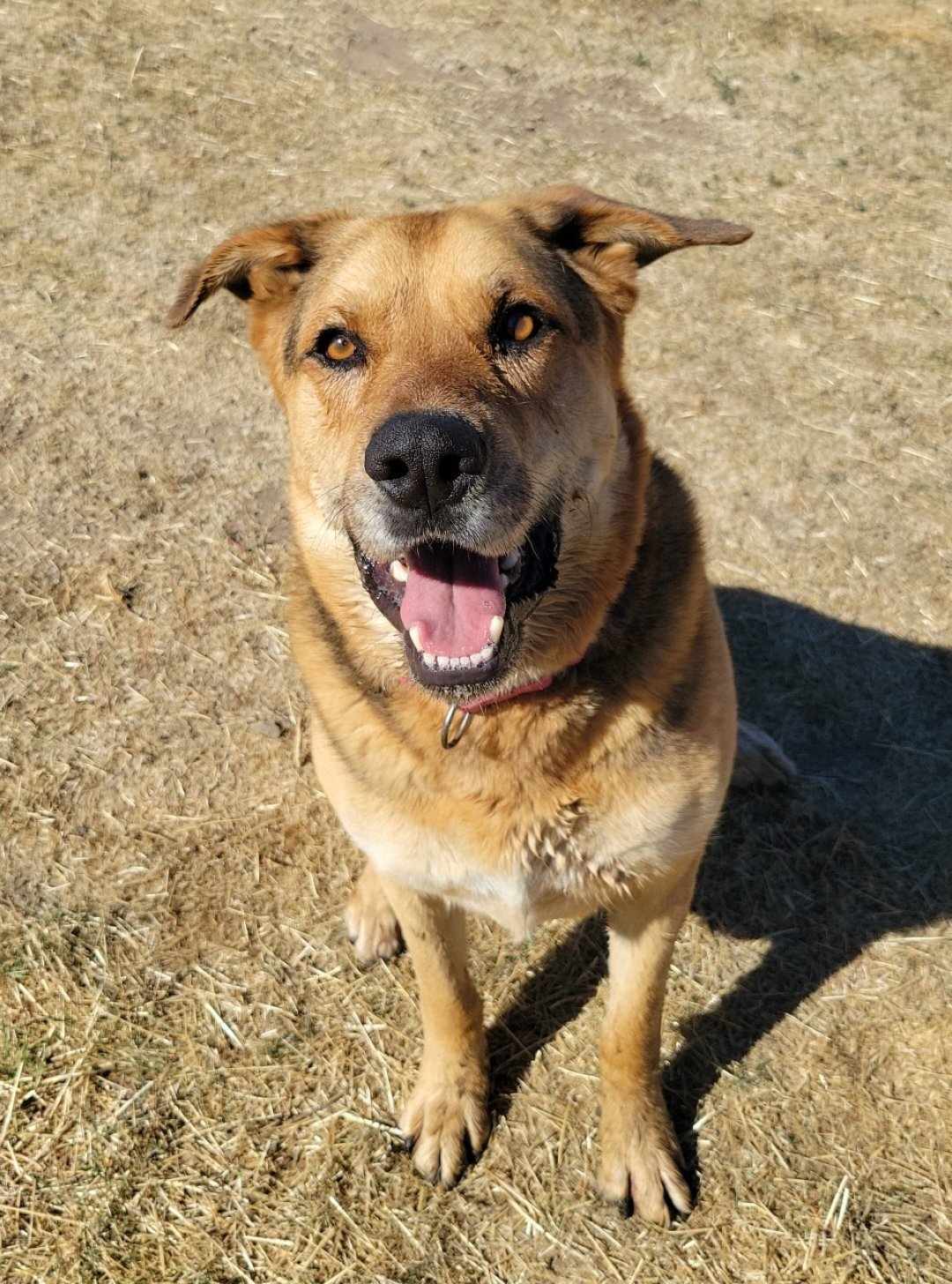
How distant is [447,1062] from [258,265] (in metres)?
2.78

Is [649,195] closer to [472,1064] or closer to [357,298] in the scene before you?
[357,298]

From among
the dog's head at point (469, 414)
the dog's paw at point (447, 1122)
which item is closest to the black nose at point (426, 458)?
the dog's head at point (469, 414)

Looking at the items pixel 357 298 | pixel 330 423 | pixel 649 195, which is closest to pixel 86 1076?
pixel 330 423

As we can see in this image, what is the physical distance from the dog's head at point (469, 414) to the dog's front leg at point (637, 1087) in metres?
1.12

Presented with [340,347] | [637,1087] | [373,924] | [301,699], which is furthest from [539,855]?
[301,699]

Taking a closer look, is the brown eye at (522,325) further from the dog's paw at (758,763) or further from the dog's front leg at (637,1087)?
the dog's paw at (758,763)

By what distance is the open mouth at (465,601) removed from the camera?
285 centimetres

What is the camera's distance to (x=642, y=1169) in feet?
12.0

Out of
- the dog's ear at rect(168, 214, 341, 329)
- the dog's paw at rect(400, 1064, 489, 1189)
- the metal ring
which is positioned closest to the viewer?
the metal ring

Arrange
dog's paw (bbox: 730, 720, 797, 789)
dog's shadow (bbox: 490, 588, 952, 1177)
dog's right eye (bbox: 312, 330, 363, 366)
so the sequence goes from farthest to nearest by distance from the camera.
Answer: dog's paw (bbox: 730, 720, 797, 789), dog's shadow (bbox: 490, 588, 952, 1177), dog's right eye (bbox: 312, 330, 363, 366)

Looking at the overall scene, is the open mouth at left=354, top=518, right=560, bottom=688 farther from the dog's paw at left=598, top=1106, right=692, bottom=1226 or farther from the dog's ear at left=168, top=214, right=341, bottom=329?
the dog's paw at left=598, top=1106, right=692, bottom=1226

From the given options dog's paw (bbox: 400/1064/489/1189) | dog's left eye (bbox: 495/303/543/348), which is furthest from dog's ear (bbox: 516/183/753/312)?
dog's paw (bbox: 400/1064/489/1189)

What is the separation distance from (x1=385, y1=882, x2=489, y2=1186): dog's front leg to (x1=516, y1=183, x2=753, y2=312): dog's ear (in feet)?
6.81

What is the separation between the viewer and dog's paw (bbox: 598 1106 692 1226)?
3.63 m
